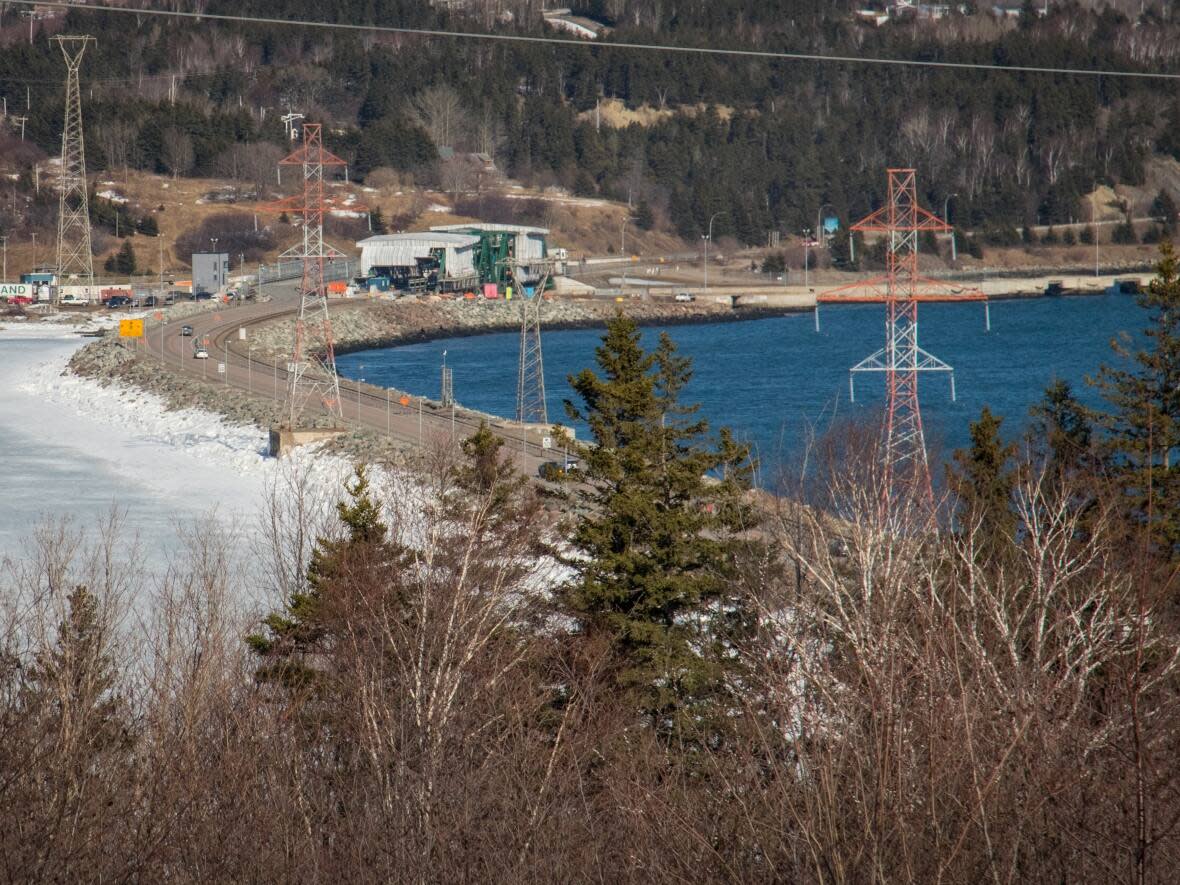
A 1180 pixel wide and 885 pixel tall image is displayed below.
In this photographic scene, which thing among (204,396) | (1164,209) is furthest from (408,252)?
(1164,209)

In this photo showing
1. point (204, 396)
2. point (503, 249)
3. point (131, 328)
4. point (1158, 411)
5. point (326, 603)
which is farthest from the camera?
point (503, 249)

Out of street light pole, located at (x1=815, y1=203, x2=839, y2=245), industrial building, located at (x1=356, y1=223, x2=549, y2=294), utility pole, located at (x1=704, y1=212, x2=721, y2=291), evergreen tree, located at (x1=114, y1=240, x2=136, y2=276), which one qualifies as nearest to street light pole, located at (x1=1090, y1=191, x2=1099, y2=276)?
street light pole, located at (x1=815, y1=203, x2=839, y2=245)

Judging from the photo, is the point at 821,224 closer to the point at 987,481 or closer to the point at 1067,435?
the point at 1067,435

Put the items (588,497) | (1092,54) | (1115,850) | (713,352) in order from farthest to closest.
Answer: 1. (1092,54)
2. (713,352)
3. (588,497)
4. (1115,850)

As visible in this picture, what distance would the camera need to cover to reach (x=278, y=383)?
2556 centimetres

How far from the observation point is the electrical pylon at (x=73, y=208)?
4144 cm

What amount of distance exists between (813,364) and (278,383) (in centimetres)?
1273

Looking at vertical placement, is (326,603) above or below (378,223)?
below

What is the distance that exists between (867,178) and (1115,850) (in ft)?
220

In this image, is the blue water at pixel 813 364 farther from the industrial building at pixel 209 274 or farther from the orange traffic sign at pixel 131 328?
the industrial building at pixel 209 274

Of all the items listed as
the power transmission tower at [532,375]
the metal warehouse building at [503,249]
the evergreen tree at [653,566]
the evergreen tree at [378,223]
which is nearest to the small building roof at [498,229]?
the metal warehouse building at [503,249]

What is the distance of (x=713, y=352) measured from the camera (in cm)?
3703

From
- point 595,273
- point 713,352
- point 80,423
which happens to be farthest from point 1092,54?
point 80,423

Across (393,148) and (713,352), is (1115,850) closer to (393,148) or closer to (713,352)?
(713,352)
